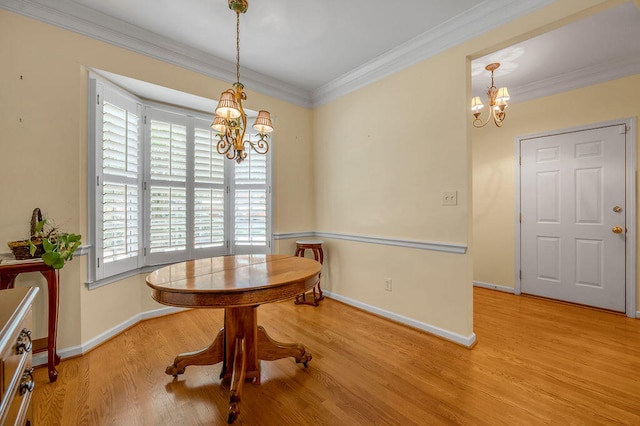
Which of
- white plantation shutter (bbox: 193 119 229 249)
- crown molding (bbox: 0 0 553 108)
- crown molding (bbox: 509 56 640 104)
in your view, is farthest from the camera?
white plantation shutter (bbox: 193 119 229 249)

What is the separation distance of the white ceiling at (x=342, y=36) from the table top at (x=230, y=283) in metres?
1.97

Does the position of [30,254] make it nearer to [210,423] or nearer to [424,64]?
[210,423]

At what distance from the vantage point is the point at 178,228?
300cm

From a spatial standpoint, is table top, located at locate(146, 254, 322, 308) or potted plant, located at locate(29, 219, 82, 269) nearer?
table top, located at locate(146, 254, 322, 308)

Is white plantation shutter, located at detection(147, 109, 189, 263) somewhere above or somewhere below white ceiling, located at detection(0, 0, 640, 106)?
below

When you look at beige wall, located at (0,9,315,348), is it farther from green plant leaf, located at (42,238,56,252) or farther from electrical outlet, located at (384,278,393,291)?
electrical outlet, located at (384,278,393,291)

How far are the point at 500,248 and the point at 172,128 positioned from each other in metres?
4.42

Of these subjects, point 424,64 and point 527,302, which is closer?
point 424,64

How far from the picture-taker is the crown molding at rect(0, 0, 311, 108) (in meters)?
1.97

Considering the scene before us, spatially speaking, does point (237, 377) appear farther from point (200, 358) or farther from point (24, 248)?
point (24, 248)

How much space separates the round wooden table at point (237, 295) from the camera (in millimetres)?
1360

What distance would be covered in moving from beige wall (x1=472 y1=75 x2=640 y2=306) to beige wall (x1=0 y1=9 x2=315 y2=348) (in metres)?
4.13

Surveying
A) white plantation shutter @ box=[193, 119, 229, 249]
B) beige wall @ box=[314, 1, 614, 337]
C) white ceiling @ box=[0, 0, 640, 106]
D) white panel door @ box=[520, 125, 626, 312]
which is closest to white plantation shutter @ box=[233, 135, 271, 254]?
white plantation shutter @ box=[193, 119, 229, 249]

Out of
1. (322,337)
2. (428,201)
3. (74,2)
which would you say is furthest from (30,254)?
(428,201)
